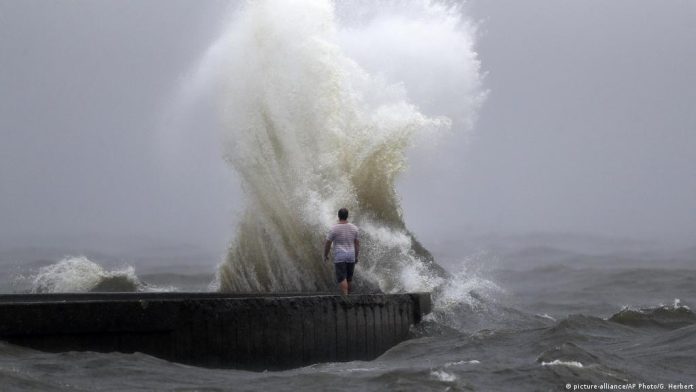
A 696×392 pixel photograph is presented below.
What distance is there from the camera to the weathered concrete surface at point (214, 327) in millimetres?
8727

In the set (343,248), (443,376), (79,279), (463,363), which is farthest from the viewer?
(79,279)

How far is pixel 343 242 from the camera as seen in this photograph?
1205 cm

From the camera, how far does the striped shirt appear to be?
39.4 ft

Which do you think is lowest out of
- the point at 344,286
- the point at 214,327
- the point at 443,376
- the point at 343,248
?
the point at 443,376

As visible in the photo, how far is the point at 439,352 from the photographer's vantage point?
36.0 feet

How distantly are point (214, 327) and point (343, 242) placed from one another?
2.87 metres

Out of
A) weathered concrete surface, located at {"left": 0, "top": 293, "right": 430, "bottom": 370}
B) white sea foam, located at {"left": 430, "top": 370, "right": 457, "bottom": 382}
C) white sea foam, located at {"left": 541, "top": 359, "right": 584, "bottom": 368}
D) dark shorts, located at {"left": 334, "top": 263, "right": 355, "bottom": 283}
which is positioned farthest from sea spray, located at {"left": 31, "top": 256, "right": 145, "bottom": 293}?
white sea foam, located at {"left": 541, "top": 359, "right": 584, "bottom": 368}

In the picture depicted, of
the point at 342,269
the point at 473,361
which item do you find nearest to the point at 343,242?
the point at 342,269

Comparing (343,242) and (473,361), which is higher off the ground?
(343,242)

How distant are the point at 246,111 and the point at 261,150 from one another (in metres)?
0.72

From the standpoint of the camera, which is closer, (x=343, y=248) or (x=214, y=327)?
(x=214, y=327)

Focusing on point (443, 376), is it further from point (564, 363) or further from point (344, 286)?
point (344, 286)

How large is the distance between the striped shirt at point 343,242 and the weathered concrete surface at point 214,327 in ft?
2.54

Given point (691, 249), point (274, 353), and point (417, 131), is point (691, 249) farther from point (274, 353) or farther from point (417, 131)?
point (274, 353)
